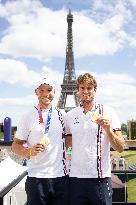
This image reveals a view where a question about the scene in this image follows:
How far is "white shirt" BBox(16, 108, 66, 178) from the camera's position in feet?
11.7

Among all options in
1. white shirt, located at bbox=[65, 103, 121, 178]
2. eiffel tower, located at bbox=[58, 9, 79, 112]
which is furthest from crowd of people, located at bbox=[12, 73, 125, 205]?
eiffel tower, located at bbox=[58, 9, 79, 112]

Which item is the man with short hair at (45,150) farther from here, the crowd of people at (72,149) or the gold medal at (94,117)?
the gold medal at (94,117)

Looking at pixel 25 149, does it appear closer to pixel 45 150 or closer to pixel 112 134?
pixel 45 150

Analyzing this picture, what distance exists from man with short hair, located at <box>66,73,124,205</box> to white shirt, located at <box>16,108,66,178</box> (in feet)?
0.39

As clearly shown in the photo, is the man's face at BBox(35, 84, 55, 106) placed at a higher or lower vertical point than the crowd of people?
higher

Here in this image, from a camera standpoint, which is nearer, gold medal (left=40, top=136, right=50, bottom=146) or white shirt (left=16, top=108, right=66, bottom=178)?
gold medal (left=40, top=136, right=50, bottom=146)

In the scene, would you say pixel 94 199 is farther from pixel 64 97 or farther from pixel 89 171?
pixel 64 97

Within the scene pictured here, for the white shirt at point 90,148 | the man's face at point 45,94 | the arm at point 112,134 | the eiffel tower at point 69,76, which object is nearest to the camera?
the arm at point 112,134

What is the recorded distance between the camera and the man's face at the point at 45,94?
3674mm

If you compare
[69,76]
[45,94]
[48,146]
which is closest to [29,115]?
[45,94]

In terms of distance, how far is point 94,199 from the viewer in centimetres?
355

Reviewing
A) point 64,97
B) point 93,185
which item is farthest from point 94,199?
point 64,97

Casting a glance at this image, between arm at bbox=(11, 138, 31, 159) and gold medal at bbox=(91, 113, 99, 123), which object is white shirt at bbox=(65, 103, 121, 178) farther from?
arm at bbox=(11, 138, 31, 159)

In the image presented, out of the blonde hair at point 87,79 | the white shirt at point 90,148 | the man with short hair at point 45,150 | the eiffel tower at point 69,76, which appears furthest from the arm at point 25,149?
the eiffel tower at point 69,76
